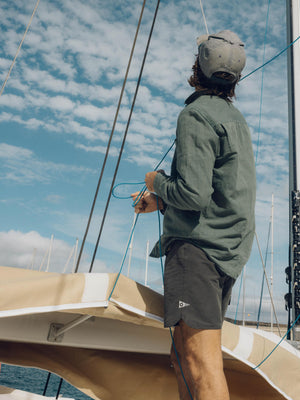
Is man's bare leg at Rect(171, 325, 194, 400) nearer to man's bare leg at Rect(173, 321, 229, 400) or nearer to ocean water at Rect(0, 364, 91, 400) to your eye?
man's bare leg at Rect(173, 321, 229, 400)

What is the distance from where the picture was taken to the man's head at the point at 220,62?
145cm

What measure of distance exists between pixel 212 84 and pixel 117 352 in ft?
4.44

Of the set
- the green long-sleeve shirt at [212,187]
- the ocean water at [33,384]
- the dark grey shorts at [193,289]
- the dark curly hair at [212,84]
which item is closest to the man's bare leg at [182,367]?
the dark grey shorts at [193,289]

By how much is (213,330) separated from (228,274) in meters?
0.19

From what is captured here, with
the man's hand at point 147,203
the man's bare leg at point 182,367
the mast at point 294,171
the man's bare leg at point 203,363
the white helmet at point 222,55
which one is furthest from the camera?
the mast at point 294,171

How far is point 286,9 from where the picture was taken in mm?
4633

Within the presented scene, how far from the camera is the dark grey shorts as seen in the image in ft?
4.01

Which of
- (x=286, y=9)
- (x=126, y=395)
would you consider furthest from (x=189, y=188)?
(x=286, y=9)

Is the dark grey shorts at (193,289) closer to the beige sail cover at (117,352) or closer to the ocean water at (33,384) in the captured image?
the beige sail cover at (117,352)

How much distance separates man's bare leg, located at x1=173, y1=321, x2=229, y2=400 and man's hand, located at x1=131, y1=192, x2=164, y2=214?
0.50 m

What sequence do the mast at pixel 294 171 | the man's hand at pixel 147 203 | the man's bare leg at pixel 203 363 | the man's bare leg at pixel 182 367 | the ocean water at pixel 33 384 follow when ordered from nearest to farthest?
the man's bare leg at pixel 203 363
the man's bare leg at pixel 182 367
the man's hand at pixel 147 203
the mast at pixel 294 171
the ocean water at pixel 33 384

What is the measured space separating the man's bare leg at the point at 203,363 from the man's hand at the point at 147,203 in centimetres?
50

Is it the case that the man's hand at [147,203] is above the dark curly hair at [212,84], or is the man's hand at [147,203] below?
below

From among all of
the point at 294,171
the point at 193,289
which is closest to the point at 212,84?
the point at 193,289
